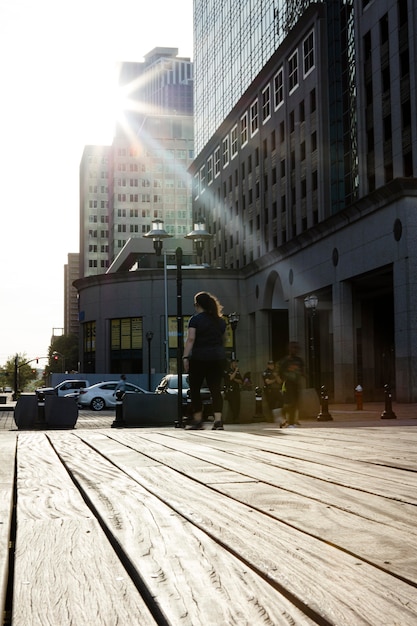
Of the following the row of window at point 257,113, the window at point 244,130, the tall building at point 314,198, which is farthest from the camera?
the window at point 244,130

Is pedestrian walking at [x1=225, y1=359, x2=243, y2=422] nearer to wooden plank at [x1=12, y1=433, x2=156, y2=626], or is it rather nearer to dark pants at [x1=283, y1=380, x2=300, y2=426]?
dark pants at [x1=283, y1=380, x2=300, y2=426]

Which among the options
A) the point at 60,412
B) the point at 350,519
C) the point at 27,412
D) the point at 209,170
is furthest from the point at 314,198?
the point at 350,519

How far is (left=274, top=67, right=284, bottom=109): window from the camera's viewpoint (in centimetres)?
5622

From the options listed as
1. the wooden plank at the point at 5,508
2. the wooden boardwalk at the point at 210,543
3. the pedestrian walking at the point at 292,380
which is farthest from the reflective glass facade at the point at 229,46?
the wooden boardwalk at the point at 210,543

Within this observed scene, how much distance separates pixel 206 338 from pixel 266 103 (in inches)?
2039

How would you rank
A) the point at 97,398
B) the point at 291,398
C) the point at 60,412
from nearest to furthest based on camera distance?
1. the point at 291,398
2. the point at 60,412
3. the point at 97,398

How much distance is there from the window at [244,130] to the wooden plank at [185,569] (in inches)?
2520

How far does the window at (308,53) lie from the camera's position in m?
49.8

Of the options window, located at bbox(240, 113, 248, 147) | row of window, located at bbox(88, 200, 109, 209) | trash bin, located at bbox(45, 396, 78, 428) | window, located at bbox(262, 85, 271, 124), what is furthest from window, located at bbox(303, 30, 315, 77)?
row of window, located at bbox(88, 200, 109, 209)

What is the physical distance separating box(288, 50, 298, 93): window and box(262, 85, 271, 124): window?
15.7ft

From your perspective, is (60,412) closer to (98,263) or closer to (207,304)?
(207,304)

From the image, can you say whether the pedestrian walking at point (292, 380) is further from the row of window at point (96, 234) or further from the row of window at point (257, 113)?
the row of window at point (96, 234)

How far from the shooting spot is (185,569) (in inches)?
90.4

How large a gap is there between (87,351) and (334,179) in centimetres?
3442
